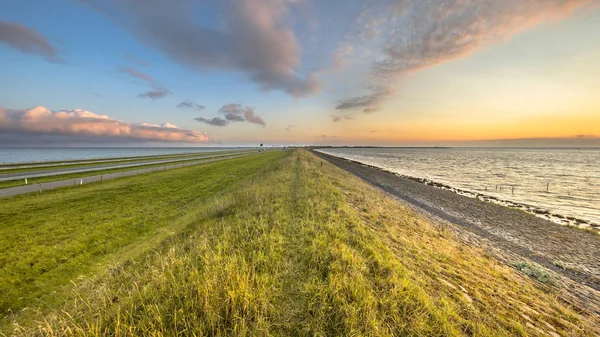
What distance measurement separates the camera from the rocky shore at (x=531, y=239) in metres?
10.2

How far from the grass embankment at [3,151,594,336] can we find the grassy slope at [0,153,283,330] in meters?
2.53

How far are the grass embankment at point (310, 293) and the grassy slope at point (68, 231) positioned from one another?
253 cm

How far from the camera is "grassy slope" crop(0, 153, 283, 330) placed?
8.76 meters

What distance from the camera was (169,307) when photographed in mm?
4879

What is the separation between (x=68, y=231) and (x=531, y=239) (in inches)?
1212

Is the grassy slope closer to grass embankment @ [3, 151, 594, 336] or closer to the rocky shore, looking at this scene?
grass embankment @ [3, 151, 594, 336]

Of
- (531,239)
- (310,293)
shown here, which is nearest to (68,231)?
(310,293)

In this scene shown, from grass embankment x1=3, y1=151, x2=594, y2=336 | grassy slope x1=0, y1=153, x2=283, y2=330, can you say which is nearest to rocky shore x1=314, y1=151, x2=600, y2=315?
grass embankment x1=3, y1=151, x2=594, y2=336

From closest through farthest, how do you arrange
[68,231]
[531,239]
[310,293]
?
[310,293]
[68,231]
[531,239]

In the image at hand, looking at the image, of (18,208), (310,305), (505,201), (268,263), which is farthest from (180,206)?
(505,201)

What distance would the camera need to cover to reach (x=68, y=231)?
44.3ft

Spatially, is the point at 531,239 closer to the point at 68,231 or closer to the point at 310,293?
the point at 310,293

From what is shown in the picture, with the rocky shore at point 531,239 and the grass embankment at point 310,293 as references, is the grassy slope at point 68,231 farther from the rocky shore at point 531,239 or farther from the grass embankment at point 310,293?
the rocky shore at point 531,239

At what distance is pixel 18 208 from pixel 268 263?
24773mm
